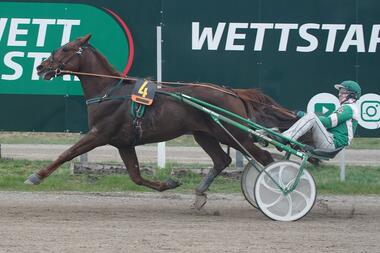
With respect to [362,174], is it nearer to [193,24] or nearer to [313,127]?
[193,24]

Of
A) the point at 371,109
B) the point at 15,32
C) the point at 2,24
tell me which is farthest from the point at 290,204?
the point at 2,24

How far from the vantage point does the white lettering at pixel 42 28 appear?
1332 centimetres

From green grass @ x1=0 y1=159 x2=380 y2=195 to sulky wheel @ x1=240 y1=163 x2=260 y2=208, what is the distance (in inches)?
83.4

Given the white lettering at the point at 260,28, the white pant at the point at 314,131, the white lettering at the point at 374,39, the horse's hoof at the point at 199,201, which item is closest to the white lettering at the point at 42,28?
the white lettering at the point at 260,28

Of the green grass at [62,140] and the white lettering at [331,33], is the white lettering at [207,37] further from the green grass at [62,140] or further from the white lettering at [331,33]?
the green grass at [62,140]

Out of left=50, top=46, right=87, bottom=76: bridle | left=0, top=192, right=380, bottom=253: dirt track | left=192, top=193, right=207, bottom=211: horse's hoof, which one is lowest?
left=0, top=192, right=380, bottom=253: dirt track

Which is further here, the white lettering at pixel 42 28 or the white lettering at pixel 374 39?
Answer: the white lettering at pixel 374 39

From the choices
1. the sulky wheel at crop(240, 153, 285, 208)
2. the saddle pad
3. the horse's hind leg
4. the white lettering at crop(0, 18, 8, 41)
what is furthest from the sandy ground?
the saddle pad

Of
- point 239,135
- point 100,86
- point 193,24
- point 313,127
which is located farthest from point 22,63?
point 313,127

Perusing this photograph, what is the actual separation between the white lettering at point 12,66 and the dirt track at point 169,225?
7.51ft

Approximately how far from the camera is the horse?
991 cm

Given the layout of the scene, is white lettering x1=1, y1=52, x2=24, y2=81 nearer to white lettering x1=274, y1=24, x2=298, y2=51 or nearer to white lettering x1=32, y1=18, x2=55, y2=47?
white lettering x1=32, y1=18, x2=55, y2=47

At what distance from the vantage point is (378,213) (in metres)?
10.5

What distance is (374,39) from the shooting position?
13.5 metres
